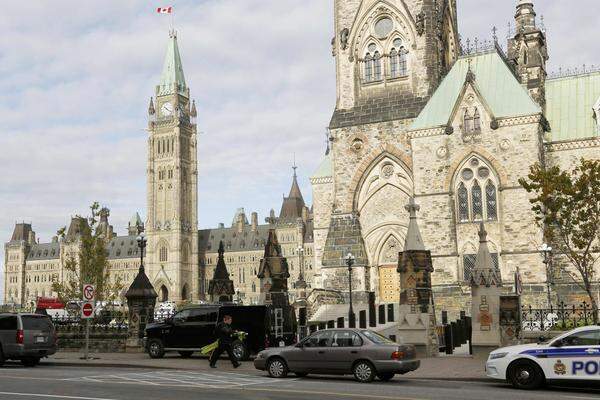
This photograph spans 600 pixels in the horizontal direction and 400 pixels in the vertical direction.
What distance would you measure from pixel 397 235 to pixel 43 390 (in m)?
31.2

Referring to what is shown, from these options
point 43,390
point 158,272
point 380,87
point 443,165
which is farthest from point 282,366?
point 158,272

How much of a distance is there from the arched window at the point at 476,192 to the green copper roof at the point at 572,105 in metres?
5.26

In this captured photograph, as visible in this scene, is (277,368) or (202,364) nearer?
(277,368)

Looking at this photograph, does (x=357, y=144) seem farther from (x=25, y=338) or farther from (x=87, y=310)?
(x=25, y=338)

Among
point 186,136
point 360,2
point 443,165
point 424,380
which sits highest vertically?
point 186,136

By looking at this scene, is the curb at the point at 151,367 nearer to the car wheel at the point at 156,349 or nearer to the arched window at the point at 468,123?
the car wheel at the point at 156,349

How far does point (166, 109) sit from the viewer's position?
157000 millimetres

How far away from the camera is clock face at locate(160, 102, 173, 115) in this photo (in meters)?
156

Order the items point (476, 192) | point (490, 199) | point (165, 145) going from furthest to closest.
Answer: point (165, 145) → point (476, 192) → point (490, 199)

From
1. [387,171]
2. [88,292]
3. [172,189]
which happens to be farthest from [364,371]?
[172,189]

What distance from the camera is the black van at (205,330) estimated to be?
23.4m

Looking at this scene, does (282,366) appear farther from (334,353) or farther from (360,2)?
(360,2)

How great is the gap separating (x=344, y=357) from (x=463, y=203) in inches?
1026

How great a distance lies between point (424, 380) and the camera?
706 inches
